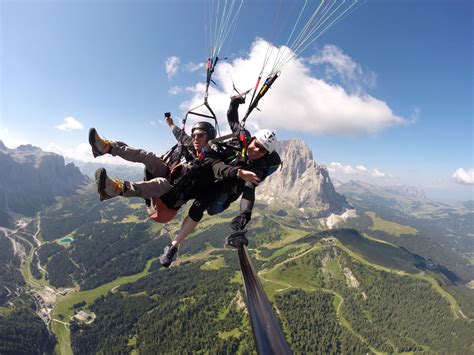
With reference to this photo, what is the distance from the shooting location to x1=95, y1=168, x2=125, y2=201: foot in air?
6.31 metres

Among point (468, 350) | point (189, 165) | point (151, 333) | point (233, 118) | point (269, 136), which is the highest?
point (233, 118)

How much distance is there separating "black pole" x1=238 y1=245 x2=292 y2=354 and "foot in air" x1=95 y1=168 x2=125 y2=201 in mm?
3899

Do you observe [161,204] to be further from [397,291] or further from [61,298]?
[397,291]

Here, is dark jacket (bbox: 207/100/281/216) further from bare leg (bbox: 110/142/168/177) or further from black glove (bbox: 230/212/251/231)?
bare leg (bbox: 110/142/168/177)

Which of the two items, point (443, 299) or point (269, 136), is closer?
point (269, 136)

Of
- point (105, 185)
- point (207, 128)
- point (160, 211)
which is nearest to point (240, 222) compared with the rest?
point (105, 185)

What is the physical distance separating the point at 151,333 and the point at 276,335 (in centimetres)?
16386

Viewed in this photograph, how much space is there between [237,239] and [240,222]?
99 cm

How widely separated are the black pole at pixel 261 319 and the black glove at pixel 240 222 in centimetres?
190

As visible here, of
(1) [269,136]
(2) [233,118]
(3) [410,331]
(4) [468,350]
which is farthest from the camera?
(3) [410,331]

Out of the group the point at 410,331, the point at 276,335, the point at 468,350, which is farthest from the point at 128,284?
the point at 276,335

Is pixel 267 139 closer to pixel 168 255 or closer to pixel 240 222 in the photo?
pixel 240 222

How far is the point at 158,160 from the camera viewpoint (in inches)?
343

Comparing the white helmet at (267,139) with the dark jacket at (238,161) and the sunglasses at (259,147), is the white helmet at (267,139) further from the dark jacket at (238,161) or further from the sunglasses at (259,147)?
the dark jacket at (238,161)
